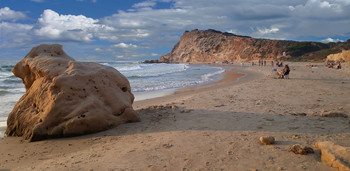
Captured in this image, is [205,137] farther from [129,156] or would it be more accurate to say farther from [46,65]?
[46,65]

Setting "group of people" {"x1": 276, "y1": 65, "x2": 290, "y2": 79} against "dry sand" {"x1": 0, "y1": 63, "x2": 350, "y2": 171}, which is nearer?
"dry sand" {"x1": 0, "y1": 63, "x2": 350, "y2": 171}

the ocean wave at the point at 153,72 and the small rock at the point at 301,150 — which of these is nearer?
the small rock at the point at 301,150

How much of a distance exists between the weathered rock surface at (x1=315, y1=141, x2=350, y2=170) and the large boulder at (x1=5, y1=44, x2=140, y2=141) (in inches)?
169

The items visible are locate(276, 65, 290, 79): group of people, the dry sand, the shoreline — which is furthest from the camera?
locate(276, 65, 290, 79): group of people

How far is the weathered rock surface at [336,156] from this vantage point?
3.19m

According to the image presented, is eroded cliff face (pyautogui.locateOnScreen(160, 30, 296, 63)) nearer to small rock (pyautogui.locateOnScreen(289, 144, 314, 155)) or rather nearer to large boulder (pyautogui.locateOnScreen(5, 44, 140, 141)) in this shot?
large boulder (pyautogui.locateOnScreen(5, 44, 140, 141))

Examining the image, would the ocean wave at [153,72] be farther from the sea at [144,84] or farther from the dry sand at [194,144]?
the dry sand at [194,144]

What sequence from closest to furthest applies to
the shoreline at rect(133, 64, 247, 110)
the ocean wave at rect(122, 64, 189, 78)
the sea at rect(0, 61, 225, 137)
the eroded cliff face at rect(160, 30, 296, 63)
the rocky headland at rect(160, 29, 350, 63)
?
the shoreline at rect(133, 64, 247, 110)
the sea at rect(0, 61, 225, 137)
the ocean wave at rect(122, 64, 189, 78)
the rocky headland at rect(160, 29, 350, 63)
the eroded cliff face at rect(160, 30, 296, 63)

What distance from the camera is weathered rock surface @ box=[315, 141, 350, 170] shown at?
319 centimetres

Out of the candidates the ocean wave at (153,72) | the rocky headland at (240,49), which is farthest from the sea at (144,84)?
the rocky headland at (240,49)

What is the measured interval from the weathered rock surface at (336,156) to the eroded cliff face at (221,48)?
66.5 metres

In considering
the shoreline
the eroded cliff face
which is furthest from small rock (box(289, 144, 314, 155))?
the eroded cliff face

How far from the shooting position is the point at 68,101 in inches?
225

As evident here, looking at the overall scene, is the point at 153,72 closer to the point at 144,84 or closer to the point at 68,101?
the point at 144,84
